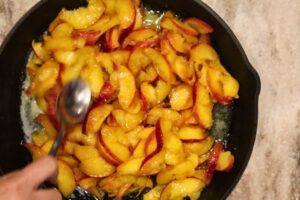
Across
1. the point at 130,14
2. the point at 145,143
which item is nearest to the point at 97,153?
the point at 145,143

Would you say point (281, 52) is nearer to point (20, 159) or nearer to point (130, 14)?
point (130, 14)

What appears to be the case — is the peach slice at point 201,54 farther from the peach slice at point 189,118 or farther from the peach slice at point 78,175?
the peach slice at point 78,175

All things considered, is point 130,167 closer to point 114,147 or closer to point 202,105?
point 114,147

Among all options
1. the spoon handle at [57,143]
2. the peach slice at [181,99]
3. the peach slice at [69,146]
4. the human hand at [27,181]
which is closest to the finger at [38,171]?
the human hand at [27,181]

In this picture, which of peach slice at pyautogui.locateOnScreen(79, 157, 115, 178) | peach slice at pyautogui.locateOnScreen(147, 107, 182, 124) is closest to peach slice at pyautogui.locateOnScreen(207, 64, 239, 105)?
peach slice at pyautogui.locateOnScreen(147, 107, 182, 124)

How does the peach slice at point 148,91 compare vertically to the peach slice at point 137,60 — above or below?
below
